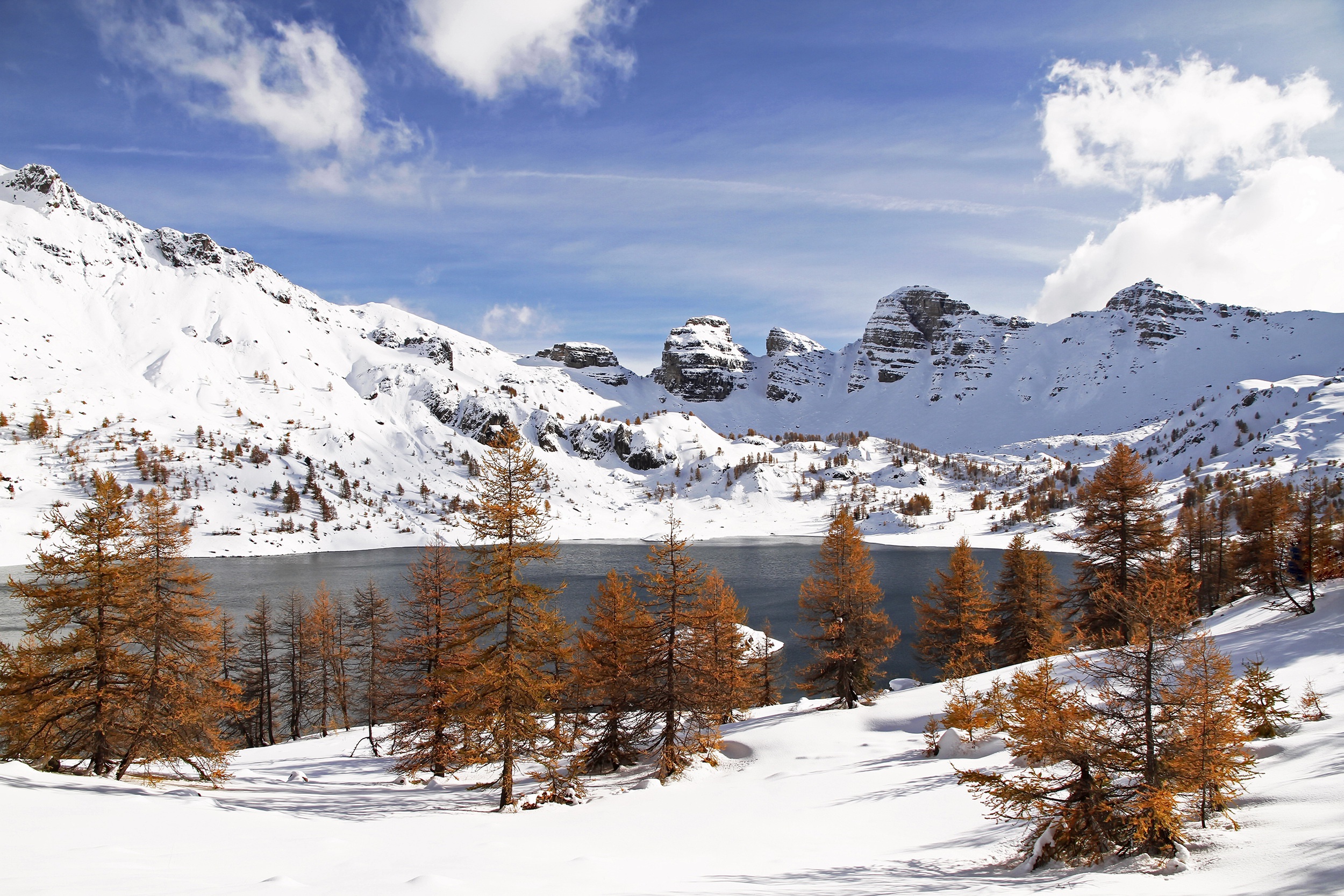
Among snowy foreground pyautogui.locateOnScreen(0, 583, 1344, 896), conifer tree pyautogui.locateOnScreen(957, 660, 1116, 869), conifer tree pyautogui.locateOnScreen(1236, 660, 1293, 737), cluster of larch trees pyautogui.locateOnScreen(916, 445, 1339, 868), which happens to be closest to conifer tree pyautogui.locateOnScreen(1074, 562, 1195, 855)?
cluster of larch trees pyautogui.locateOnScreen(916, 445, 1339, 868)

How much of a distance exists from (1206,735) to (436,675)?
76.5 feet

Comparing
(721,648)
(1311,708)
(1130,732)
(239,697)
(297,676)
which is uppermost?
(1130,732)

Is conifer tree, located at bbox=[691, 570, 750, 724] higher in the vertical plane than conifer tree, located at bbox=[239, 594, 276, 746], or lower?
higher

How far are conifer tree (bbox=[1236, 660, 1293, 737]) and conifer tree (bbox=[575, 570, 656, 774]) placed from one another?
1851 cm

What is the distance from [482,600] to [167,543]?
11968 millimetres

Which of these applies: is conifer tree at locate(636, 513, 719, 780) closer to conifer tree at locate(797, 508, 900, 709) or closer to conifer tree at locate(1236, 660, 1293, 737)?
conifer tree at locate(797, 508, 900, 709)

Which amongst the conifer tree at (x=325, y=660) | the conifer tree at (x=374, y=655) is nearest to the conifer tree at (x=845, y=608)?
the conifer tree at (x=374, y=655)

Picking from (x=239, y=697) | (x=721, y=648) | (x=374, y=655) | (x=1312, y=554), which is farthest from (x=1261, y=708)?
(x=239, y=697)

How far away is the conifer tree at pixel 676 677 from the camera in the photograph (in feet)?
82.9

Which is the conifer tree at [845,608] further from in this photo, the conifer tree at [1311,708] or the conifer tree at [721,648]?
the conifer tree at [1311,708]

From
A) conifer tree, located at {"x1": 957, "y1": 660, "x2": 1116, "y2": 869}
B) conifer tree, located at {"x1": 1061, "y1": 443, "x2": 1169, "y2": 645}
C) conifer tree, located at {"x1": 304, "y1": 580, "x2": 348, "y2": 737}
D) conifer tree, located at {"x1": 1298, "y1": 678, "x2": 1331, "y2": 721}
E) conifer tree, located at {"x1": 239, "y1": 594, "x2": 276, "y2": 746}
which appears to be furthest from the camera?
conifer tree, located at {"x1": 304, "y1": 580, "x2": 348, "y2": 737}

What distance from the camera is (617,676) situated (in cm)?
2689

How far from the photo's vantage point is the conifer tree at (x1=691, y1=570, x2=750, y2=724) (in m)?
26.5

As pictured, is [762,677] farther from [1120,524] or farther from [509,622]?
[509,622]
